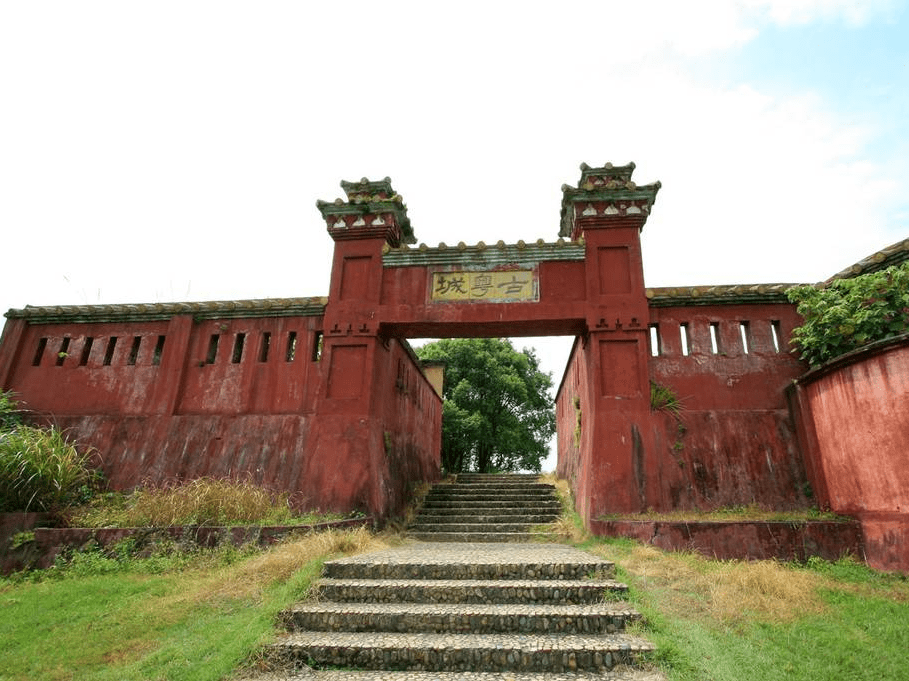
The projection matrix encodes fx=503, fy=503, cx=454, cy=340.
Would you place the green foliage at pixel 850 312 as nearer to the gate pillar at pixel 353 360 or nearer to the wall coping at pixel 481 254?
the wall coping at pixel 481 254

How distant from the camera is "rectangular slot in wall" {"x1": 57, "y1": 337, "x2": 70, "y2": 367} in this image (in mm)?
11016

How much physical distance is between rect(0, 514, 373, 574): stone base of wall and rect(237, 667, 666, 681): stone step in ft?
11.8

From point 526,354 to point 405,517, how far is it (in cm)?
1932

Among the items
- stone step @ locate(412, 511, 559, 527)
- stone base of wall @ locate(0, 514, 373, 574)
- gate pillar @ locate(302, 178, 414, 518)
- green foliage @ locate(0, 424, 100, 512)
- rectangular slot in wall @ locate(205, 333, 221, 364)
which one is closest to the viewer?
stone base of wall @ locate(0, 514, 373, 574)

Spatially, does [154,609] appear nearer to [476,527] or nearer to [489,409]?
[476,527]

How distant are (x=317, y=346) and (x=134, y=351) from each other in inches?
165

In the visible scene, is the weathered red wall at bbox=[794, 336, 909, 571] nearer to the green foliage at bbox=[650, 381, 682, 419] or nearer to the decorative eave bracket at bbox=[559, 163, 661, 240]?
the green foliage at bbox=[650, 381, 682, 419]

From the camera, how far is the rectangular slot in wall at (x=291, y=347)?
34.0 feet

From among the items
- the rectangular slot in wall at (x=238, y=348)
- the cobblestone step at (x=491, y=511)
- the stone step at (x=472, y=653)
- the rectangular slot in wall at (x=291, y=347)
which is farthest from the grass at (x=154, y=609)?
the rectangular slot in wall at (x=238, y=348)

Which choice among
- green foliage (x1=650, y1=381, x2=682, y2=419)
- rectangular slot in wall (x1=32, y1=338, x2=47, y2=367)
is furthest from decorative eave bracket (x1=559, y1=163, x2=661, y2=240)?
rectangular slot in wall (x1=32, y1=338, x2=47, y2=367)

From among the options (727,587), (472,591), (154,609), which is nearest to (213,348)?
(154,609)

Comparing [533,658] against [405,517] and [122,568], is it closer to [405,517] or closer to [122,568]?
[122,568]

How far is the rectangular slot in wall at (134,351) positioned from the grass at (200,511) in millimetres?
3204

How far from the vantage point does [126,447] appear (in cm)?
1009
